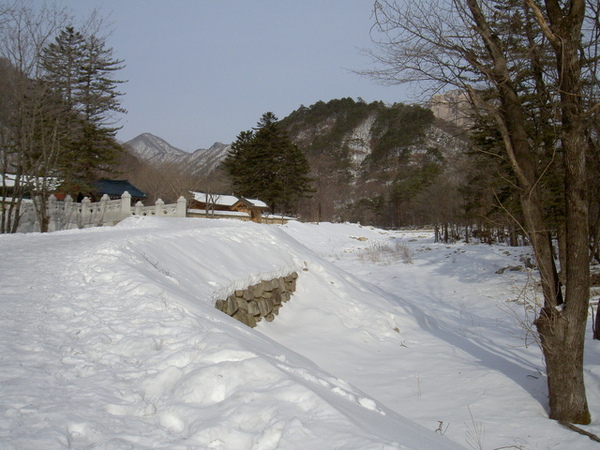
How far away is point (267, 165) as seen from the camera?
50.7 m

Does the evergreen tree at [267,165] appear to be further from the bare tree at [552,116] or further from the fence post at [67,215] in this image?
the bare tree at [552,116]

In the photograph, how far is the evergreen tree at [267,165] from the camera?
5069 cm

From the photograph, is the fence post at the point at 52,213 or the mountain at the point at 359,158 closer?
the fence post at the point at 52,213

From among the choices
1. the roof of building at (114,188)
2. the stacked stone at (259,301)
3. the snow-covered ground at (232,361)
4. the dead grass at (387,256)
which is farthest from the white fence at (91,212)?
the stacked stone at (259,301)

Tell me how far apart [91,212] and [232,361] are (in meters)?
19.9

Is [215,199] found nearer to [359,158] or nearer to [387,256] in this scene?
[387,256]

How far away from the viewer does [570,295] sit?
17.0 feet

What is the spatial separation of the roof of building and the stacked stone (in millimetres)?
24431

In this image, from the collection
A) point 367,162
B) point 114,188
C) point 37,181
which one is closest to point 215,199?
point 114,188

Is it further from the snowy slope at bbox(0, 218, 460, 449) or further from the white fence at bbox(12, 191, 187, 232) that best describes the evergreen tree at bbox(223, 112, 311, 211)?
the snowy slope at bbox(0, 218, 460, 449)

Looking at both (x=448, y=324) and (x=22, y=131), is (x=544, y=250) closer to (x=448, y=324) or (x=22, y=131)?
(x=448, y=324)

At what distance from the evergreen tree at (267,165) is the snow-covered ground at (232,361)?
40.1 metres

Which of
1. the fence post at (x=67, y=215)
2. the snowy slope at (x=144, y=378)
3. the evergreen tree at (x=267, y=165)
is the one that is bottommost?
the snowy slope at (x=144, y=378)

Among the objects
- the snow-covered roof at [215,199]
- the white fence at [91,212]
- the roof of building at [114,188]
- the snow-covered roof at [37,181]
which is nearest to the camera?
the snow-covered roof at [37,181]
